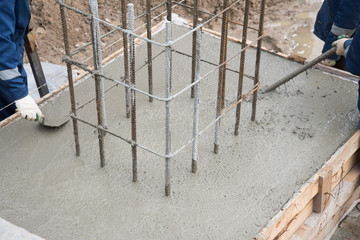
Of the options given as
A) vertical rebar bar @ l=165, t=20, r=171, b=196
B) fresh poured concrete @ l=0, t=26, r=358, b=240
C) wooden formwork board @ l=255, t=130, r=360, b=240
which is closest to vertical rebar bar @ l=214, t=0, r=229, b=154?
fresh poured concrete @ l=0, t=26, r=358, b=240

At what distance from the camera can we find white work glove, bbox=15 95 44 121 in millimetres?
3953

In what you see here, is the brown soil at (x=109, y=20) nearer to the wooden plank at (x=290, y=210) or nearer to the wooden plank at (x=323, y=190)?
the wooden plank at (x=323, y=190)

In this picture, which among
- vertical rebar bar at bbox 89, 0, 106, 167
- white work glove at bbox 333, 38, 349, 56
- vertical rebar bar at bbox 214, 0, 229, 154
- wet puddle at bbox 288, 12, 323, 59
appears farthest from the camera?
wet puddle at bbox 288, 12, 323, 59

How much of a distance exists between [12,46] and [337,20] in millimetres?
3083

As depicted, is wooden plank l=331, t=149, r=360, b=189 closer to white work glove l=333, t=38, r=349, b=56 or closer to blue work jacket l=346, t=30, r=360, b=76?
blue work jacket l=346, t=30, r=360, b=76

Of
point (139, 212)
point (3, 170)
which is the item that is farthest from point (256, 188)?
point (3, 170)

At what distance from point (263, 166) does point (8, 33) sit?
2191 mm

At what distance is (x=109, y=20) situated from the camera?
25.5 feet

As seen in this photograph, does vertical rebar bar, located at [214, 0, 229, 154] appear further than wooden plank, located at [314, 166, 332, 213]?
No

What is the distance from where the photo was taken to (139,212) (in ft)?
11.6

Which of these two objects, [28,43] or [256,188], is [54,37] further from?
[256,188]

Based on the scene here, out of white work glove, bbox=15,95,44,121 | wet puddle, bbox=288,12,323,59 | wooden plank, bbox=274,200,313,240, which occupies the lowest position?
wet puddle, bbox=288,12,323,59

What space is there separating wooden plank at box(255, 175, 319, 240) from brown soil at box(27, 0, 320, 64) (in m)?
4.05

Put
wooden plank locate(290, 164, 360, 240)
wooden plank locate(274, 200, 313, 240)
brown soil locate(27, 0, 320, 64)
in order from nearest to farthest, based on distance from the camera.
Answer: wooden plank locate(274, 200, 313, 240)
wooden plank locate(290, 164, 360, 240)
brown soil locate(27, 0, 320, 64)
